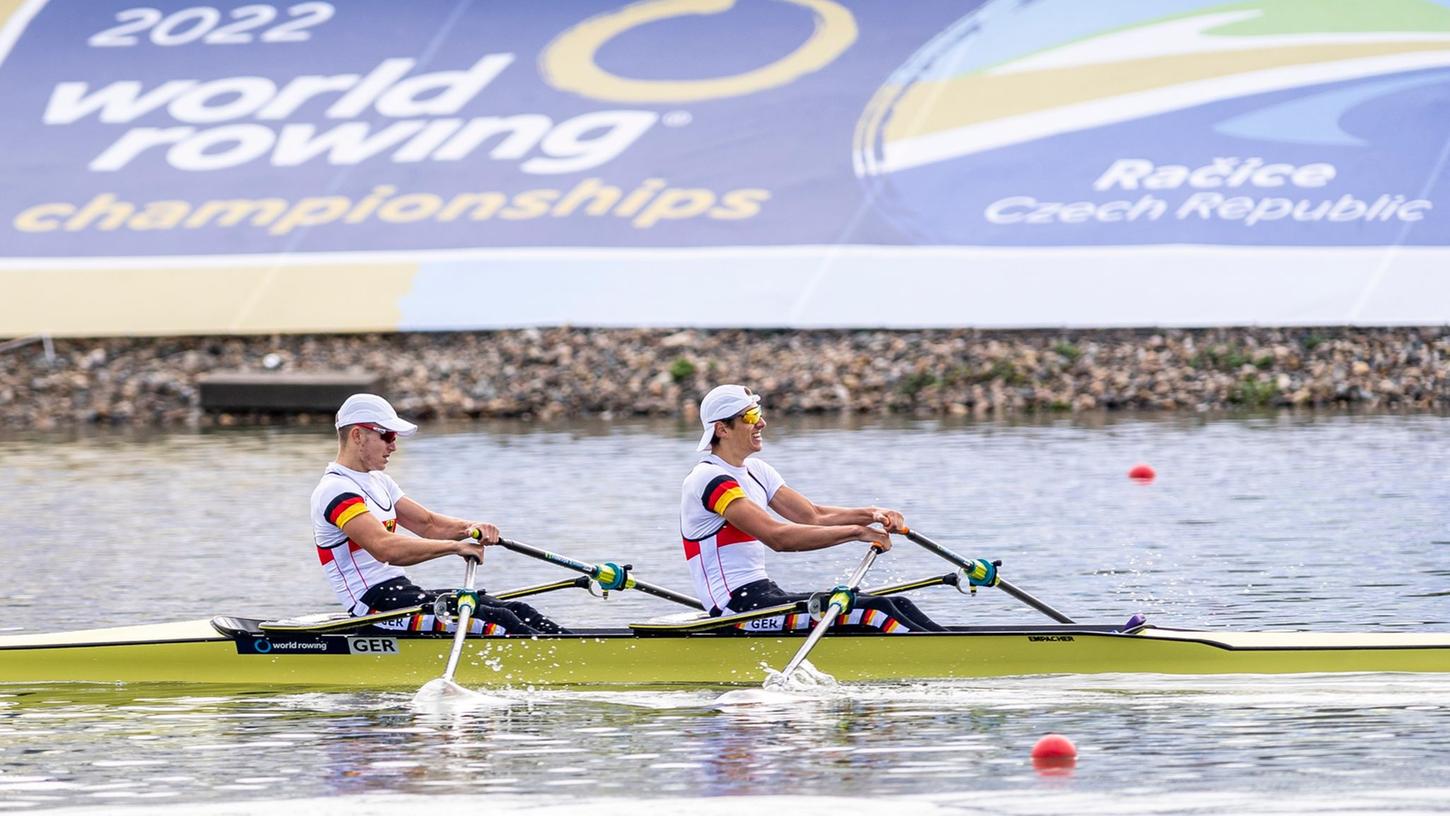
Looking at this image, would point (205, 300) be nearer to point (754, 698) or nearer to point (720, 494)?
point (720, 494)

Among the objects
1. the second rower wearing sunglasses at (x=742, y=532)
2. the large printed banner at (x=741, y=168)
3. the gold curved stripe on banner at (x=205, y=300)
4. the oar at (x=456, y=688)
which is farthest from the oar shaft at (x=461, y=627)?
the gold curved stripe on banner at (x=205, y=300)

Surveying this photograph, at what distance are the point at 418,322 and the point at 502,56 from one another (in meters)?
5.18

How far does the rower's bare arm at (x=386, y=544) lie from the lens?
9.63m

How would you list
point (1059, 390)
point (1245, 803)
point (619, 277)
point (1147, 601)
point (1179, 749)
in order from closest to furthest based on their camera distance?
point (1245, 803), point (1179, 749), point (1147, 601), point (1059, 390), point (619, 277)

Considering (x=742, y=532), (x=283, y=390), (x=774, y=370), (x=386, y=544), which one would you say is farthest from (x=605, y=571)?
(x=283, y=390)

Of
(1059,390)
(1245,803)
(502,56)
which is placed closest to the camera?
(1245,803)

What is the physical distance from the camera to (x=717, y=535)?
→ 32.1ft

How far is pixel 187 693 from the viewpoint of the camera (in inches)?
394

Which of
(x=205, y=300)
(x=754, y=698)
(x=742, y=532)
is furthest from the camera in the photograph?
(x=205, y=300)

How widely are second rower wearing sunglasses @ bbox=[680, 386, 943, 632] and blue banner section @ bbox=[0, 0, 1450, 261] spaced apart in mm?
16866

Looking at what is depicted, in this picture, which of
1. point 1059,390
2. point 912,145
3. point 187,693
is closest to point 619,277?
point 912,145

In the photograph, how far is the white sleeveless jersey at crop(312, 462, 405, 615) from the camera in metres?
9.70

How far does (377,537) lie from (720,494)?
1.56 meters

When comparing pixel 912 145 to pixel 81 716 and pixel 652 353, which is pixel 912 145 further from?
pixel 81 716
